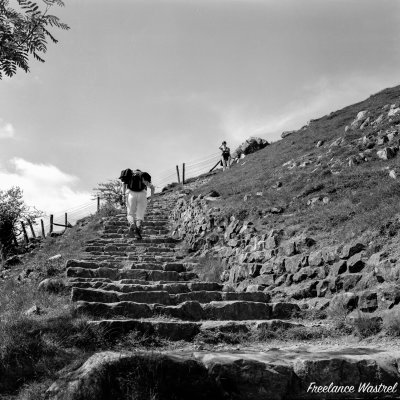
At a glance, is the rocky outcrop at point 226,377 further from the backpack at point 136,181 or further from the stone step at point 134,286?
the backpack at point 136,181

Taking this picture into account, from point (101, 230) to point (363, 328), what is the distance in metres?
12.9

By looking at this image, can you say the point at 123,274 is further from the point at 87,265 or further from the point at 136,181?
the point at 136,181

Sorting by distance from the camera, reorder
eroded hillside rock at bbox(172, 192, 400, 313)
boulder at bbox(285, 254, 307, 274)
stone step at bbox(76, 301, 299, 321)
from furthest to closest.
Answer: boulder at bbox(285, 254, 307, 274)
eroded hillside rock at bbox(172, 192, 400, 313)
stone step at bbox(76, 301, 299, 321)

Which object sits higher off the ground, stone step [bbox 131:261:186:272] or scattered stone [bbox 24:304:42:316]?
stone step [bbox 131:261:186:272]

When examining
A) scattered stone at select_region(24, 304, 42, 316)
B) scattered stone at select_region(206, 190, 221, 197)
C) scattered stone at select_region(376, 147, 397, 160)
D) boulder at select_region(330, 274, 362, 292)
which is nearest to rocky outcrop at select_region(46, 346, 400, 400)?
scattered stone at select_region(24, 304, 42, 316)

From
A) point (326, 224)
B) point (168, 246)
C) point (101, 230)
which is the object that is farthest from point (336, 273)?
point (101, 230)

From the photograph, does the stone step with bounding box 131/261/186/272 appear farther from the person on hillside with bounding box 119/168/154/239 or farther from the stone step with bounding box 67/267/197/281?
the person on hillside with bounding box 119/168/154/239

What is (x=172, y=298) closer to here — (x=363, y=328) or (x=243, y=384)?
(x=363, y=328)

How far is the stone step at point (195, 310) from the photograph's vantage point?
663cm

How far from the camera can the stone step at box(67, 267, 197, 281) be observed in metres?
9.71

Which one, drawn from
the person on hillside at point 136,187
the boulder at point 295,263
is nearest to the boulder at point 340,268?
the boulder at point 295,263

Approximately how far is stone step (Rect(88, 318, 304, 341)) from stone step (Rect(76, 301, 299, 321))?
28 centimetres

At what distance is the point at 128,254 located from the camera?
13.1m

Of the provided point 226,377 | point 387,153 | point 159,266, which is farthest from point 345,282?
point 387,153
